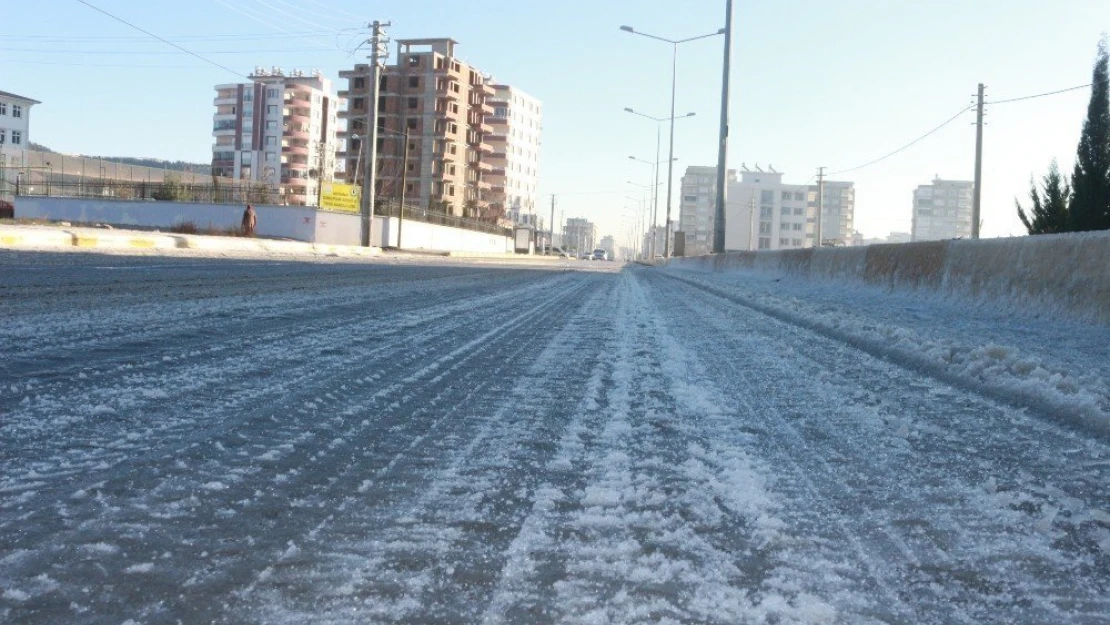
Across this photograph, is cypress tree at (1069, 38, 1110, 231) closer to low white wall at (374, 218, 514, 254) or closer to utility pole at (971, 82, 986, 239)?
utility pole at (971, 82, 986, 239)

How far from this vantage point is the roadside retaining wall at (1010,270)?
221 inches

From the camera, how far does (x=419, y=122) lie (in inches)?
3465

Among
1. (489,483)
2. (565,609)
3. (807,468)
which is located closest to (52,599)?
(565,609)

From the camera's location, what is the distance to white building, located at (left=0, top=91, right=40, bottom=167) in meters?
84.2

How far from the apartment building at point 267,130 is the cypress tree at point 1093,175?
92806 mm

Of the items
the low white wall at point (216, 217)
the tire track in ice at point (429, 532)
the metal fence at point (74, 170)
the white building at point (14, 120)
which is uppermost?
the white building at point (14, 120)

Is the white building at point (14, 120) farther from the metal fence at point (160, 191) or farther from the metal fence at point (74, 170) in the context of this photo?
the metal fence at point (160, 191)

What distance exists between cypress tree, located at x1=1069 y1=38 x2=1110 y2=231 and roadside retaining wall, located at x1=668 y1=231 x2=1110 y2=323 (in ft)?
76.6

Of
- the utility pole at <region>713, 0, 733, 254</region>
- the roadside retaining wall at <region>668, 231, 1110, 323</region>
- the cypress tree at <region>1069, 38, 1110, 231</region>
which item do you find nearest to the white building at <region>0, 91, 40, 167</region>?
the utility pole at <region>713, 0, 733, 254</region>

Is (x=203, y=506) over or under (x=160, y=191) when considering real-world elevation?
under

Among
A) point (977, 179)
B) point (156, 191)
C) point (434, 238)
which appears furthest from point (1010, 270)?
point (434, 238)

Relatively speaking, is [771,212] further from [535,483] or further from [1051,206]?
[535,483]

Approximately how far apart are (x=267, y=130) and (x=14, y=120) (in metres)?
32.6

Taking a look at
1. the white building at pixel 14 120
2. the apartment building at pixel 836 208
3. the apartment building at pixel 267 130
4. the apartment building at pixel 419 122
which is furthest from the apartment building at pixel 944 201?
the white building at pixel 14 120
